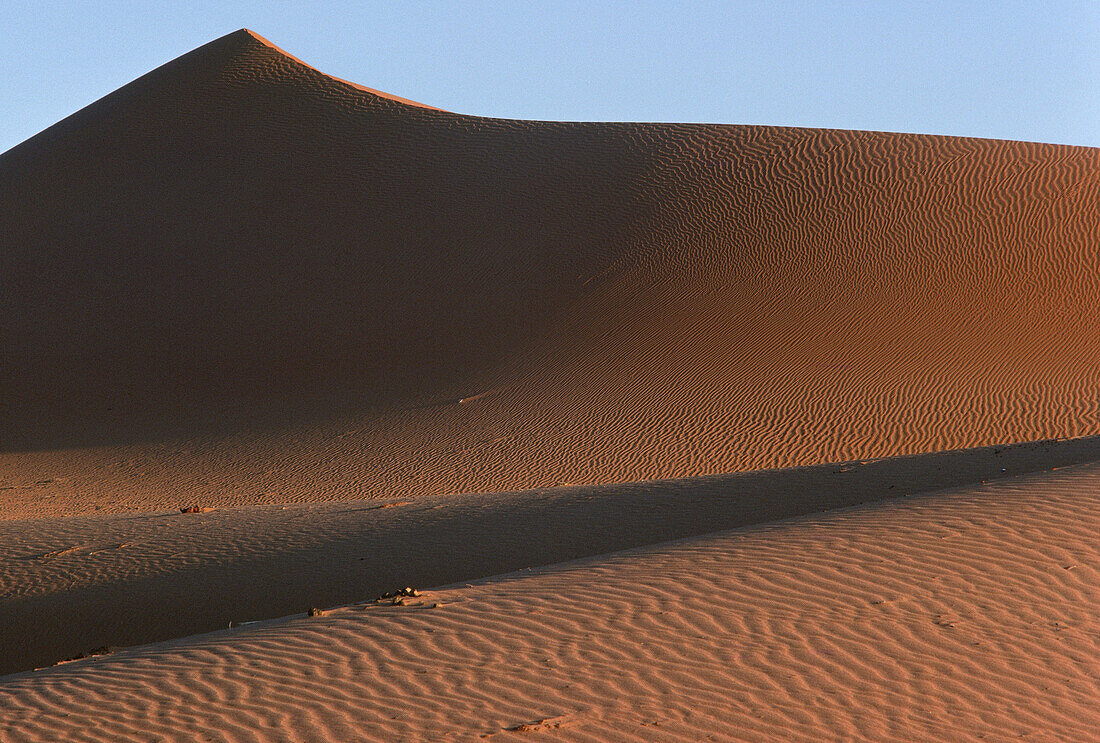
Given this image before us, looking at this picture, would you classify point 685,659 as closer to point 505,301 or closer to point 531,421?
point 531,421

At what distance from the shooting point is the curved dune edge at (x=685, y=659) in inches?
169

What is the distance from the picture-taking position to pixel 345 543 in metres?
9.42

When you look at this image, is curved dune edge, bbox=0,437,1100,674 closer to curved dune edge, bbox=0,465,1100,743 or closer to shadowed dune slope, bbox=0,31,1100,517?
curved dune edge, bbox=0,465,1100,743

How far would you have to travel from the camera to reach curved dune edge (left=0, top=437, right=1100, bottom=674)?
8.16 meters

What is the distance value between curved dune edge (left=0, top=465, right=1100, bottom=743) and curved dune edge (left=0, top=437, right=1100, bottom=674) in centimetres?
192

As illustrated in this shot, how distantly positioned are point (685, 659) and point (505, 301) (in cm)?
1833

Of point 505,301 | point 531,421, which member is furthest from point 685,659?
point 505,301

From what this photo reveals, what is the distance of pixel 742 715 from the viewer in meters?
4.28

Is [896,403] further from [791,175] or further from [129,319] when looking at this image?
[129,319]

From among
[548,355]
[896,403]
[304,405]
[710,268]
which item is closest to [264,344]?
[304,405]

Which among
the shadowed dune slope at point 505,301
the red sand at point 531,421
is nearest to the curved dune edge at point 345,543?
the red sand at point 531,421

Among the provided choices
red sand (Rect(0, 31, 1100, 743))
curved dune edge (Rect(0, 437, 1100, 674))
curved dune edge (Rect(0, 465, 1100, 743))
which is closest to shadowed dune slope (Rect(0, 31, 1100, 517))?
red sand (Rect(0, 31, 1100, 743))

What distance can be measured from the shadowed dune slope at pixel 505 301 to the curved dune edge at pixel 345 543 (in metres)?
4.87

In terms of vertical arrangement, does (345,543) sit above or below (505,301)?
below
